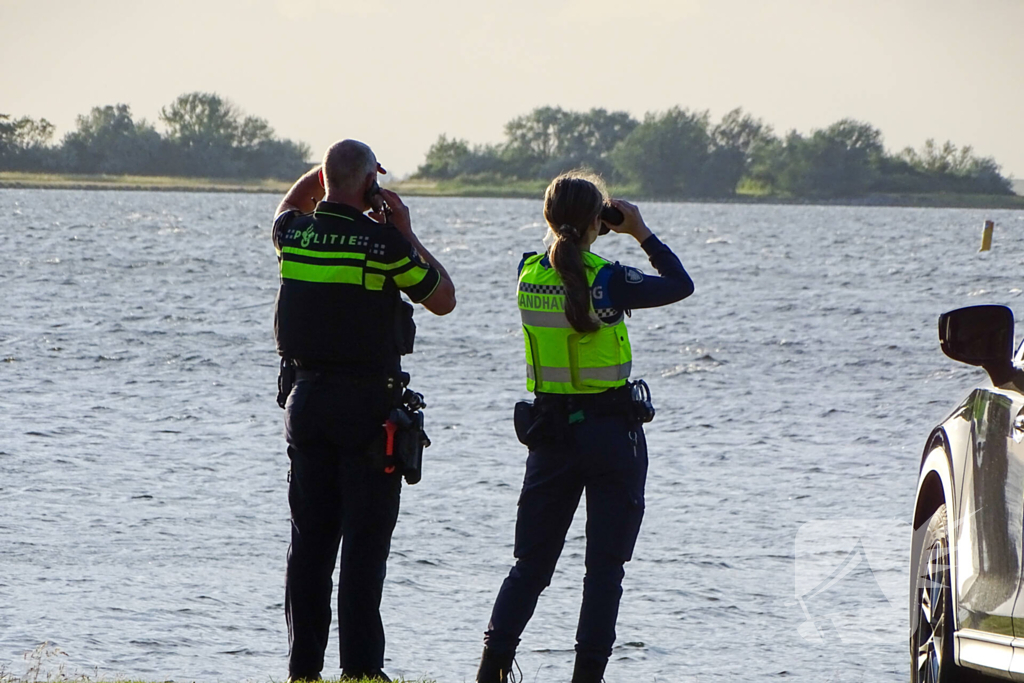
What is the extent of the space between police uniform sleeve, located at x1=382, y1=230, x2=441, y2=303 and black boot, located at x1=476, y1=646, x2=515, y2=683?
1358 mm

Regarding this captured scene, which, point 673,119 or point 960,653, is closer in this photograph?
point 960,653

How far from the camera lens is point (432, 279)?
5.08 m

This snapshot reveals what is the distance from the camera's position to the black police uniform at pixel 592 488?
4.86 metres

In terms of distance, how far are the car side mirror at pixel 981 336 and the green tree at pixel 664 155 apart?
160m

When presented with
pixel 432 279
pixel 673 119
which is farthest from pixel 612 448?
pixel 673 119

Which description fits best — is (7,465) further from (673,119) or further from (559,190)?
(673,119)

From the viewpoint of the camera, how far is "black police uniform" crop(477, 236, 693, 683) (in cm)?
486

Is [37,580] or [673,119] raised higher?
[673,119]

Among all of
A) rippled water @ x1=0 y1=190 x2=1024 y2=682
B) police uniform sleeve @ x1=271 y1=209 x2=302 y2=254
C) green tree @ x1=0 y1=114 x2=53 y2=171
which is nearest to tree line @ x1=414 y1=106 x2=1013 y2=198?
green tree @ x1=0 y1=114 x2=53 y2=171

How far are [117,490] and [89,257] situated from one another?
44.4 metres

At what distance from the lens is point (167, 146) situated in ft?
501

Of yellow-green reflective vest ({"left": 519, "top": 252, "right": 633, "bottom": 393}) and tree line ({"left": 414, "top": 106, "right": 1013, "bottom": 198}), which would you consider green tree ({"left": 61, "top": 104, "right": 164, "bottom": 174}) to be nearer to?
tree line ({"left": 414, "top": 106, "right": 1013, "bottom": 198})

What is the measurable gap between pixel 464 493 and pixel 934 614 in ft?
35.3

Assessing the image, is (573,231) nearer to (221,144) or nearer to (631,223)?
(631,223)
